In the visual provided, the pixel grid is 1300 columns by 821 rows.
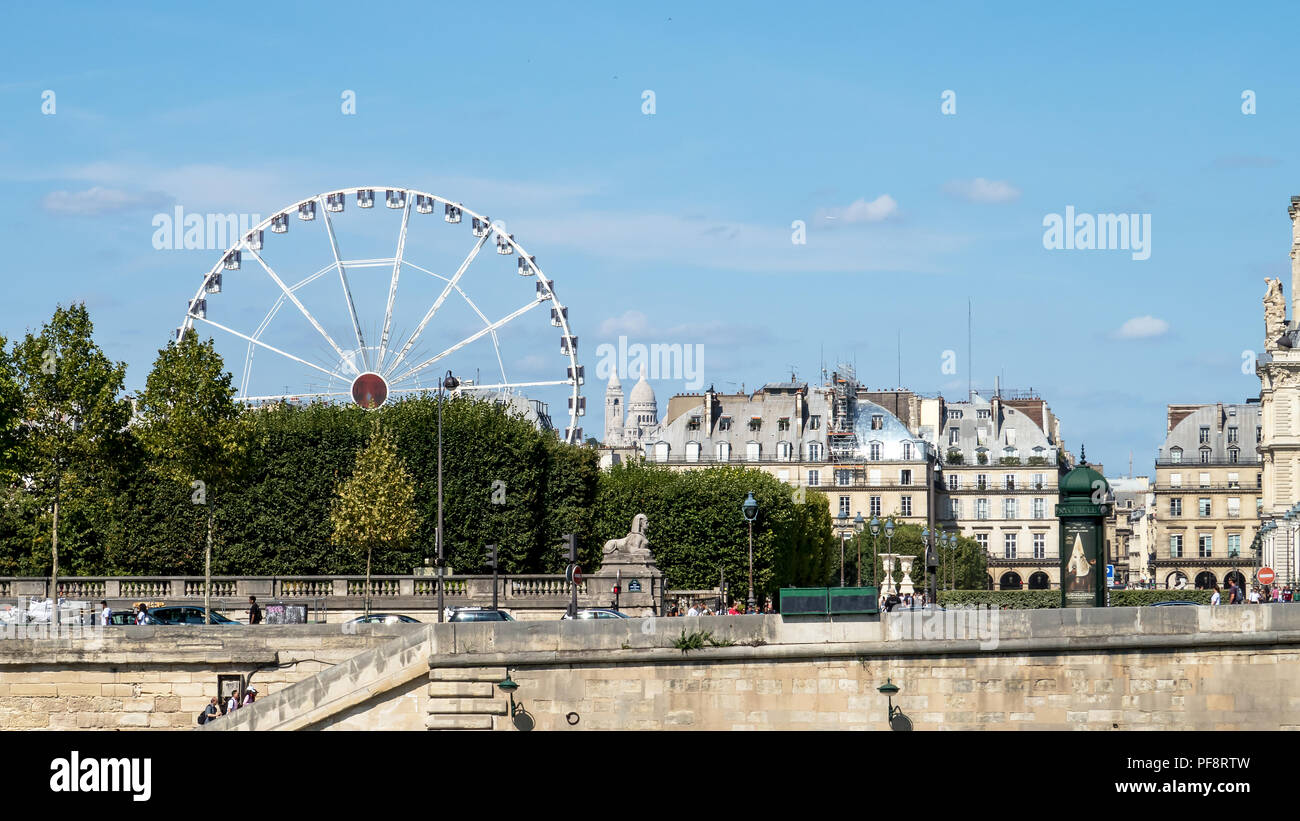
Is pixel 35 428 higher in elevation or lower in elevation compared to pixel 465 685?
higher

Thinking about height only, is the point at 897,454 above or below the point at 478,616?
above

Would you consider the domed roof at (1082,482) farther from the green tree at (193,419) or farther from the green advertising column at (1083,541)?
the green tree at (193,419)

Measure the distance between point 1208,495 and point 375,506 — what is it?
81.8 meters


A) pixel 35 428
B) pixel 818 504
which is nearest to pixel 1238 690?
pixel 35 428

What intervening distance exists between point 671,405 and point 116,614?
273ft

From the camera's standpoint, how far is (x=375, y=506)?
53.9 meters

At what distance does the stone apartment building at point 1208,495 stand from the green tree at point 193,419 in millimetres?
84454

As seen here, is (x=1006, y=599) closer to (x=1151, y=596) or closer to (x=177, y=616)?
(x=1151, y=596)

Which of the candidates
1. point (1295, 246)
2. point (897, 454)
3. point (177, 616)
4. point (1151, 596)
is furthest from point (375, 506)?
point (897, 454)

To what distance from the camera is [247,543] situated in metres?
58.2

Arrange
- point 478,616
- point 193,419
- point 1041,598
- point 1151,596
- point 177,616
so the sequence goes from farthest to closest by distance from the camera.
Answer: point 1151,596 → point 1041,598 → point 193,419 → point 177,616 → point 478,616

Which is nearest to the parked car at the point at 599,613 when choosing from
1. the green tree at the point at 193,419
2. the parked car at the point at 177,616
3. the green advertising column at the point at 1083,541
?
the parked car at the point at 177,616

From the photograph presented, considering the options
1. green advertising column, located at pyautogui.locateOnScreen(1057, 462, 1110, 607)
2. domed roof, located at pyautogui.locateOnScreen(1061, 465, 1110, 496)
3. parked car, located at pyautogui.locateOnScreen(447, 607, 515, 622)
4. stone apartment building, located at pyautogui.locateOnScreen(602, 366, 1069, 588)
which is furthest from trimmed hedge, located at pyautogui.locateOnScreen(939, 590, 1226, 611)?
stone apartment building, located at pyautogui.locateOnScreen(602, 366, 1069, 588)
